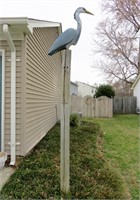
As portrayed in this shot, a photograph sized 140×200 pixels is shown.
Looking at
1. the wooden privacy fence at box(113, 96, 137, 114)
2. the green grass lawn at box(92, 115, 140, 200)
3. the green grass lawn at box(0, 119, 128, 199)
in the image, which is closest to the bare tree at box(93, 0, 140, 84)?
the wooden privacy fence at box(113, 96, 137, 114)

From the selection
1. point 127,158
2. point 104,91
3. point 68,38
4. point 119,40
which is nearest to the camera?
point 68,38

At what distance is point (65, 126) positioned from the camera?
2.94 m

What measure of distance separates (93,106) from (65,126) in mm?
12534

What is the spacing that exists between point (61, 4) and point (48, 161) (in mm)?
5173

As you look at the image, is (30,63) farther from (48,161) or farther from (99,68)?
(99,68)

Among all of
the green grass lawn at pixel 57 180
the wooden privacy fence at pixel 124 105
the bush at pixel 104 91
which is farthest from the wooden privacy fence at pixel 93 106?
the green grass lawn at pixel 57 180

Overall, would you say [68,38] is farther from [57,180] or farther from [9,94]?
[57,180]

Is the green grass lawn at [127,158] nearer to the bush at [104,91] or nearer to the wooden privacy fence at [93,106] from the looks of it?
the wooden privacy fence at [93,106]

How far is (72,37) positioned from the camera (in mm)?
2893

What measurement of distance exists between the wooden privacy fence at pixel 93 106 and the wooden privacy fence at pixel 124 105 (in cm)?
265

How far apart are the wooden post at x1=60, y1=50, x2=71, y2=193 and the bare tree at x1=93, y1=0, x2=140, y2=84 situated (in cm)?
1866

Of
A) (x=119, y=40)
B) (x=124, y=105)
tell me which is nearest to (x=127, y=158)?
(x=124, y=105)

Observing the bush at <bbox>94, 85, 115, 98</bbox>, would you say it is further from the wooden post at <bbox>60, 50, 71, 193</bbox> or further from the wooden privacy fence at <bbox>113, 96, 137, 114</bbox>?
the wooden post at <bbox>60, 50, 71, 193</bbox>

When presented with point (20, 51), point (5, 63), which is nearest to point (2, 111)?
point (5, 63)
